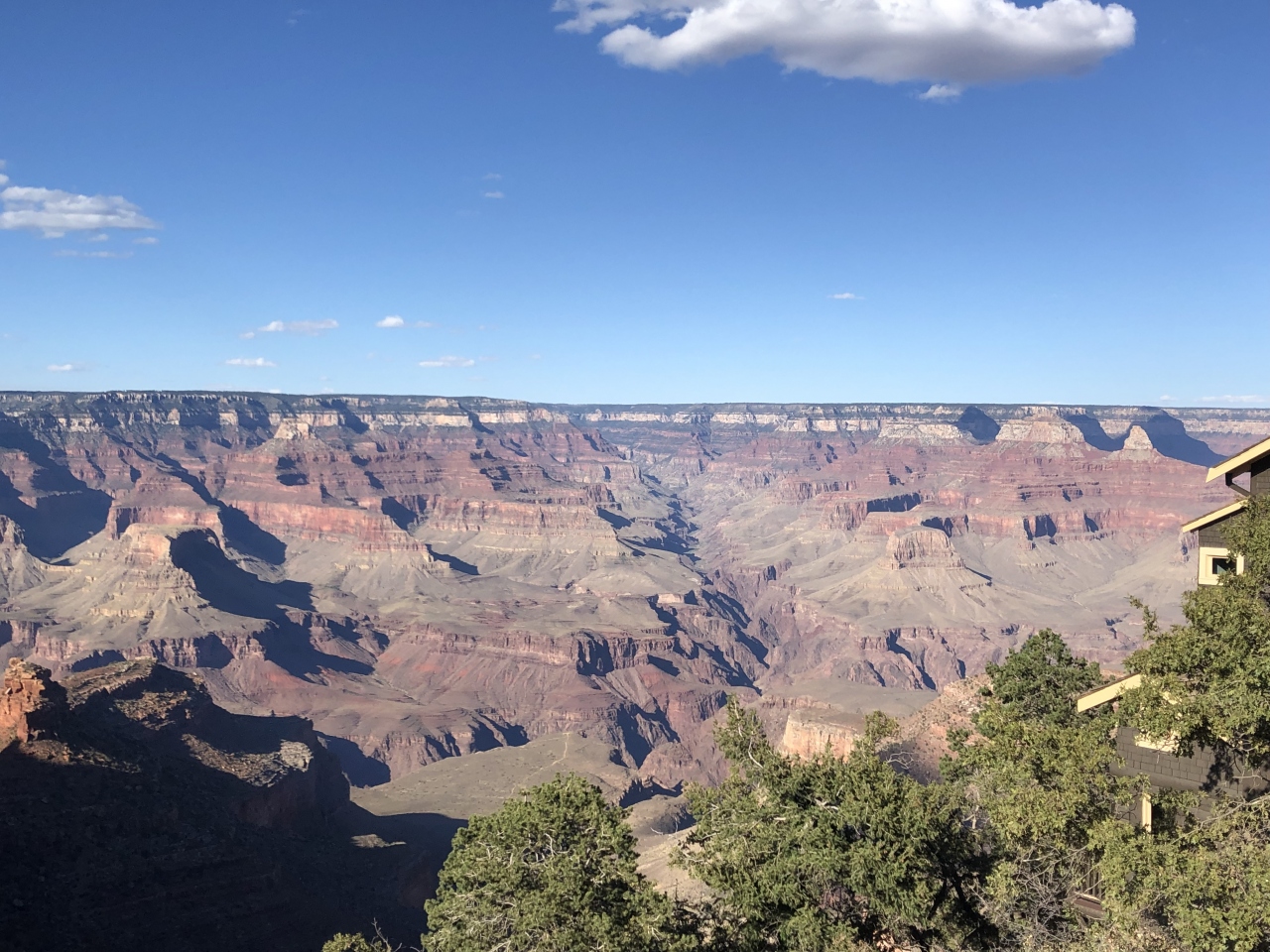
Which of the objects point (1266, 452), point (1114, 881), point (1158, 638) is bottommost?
point (1114, 881)

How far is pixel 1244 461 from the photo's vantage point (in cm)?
2128

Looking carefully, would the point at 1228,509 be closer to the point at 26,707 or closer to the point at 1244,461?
the point at 1244,461

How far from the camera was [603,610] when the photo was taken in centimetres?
18925

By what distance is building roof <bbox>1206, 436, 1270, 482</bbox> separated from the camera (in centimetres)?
2100

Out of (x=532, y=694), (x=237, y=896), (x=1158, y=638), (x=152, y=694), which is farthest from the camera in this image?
(x=532, y=694)

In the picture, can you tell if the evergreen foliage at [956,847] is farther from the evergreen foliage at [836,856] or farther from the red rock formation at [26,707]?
A: the red rock formation at [26,707]

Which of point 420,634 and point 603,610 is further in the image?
point 603,610

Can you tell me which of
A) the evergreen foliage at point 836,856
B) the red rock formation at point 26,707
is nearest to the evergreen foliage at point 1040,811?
the evergreen foliage at point 836,856

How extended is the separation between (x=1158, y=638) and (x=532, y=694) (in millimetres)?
138398

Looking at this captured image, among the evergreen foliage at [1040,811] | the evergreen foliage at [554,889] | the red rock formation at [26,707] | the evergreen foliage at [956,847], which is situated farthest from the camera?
the red rock formation at [26,707]

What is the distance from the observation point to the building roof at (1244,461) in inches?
827

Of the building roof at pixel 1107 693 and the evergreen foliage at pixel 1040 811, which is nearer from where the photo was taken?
the evergreen foliage at pixel 1040 811

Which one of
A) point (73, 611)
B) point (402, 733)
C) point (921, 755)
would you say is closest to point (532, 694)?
point (402, 733)

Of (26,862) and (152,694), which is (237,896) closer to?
(26,862)
